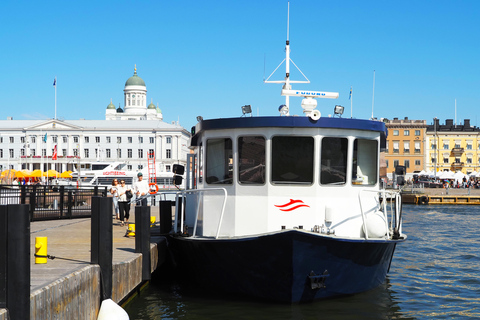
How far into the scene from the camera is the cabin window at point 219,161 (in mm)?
12258

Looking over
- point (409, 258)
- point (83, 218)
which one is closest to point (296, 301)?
point (409, 258)

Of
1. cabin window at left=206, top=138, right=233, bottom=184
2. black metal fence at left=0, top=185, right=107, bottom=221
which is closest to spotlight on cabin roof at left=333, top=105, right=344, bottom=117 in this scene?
cabin window at left=206, top=138, right=233, bottom=184

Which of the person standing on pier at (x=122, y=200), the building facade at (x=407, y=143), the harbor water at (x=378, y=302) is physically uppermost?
the building facade at (x=407, y=143)

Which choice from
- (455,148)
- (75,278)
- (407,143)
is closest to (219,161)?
(75,278)

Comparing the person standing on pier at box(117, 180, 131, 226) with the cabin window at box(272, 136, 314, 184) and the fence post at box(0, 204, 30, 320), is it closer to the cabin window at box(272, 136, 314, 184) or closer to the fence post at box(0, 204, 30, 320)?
the cabin window at box(272, 136, 314, 184)

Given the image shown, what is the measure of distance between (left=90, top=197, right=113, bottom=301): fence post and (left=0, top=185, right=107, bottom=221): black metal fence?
9909 millimetres

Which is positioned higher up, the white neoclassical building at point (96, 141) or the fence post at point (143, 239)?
the white neoclassical building at point (96, 141)

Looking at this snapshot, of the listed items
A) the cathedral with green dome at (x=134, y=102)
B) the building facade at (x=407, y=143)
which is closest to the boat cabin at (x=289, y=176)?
the building facade at (x=407, y=143)

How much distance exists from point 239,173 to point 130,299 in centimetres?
368

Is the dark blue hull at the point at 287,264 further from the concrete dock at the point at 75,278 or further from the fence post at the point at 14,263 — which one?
the fence post at the point at 14,263

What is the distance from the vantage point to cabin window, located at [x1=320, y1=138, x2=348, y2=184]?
11.8m

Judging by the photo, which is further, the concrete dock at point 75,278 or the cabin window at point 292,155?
the cabin window at point 292,155

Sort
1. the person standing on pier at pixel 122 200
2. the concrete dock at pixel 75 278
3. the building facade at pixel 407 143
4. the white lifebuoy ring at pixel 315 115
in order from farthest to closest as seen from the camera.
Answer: the building facade at pixel 407 143 → the person standing on pier at pixel 122 200 → the white lifebuoy ring at pixel 315 115 → the concrete dock at pixel 75 278

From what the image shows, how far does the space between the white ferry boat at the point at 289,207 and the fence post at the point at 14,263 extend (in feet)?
16.1
